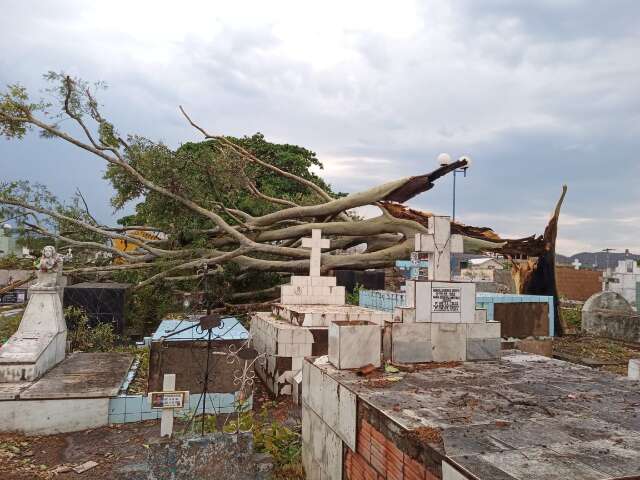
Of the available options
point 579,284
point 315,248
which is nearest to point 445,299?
point 315,248

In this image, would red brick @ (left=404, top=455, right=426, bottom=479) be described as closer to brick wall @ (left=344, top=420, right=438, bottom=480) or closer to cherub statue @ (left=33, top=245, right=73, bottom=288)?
brick wall @ (left=344, top=420, right=438, bottom=480)

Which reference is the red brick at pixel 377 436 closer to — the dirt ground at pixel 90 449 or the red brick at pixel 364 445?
the red brick at pixel 364 445

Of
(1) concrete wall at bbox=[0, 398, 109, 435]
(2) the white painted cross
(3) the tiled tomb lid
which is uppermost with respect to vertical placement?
(2) the white painted cross

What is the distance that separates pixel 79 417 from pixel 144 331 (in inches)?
227

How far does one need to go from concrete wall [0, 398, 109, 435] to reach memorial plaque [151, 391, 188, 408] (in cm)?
231

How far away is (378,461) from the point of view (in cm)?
342

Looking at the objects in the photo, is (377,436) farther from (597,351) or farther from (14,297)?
(14,297)

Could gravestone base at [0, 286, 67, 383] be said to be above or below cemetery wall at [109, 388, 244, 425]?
above

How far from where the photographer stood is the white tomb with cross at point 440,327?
5297 millimetres

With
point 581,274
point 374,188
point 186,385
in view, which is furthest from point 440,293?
point 581,274

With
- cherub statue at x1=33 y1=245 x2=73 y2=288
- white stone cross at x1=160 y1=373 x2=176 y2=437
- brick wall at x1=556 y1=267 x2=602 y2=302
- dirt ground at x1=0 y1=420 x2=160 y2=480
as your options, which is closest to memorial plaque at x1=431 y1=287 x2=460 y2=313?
white stone cross at x1=160 y1=373 x2=176 y2=437

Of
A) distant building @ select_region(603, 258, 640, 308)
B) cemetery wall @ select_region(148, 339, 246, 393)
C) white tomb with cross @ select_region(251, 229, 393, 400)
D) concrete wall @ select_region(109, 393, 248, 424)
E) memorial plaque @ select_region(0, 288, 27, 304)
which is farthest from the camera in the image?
memorial plaque @ select_region(0, 288, 27, 304)

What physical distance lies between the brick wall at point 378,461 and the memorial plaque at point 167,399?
1832mm

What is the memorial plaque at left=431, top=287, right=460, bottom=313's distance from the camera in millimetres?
→ 5566
